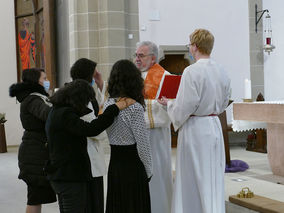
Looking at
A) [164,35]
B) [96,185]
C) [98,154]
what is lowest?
[96,185]

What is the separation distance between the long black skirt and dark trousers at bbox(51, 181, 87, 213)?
230mm

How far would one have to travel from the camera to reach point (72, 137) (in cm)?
299

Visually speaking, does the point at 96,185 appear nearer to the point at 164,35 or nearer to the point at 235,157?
the point at 235,157

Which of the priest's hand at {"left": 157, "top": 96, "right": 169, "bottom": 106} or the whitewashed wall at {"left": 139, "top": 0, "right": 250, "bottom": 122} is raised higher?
the whitewashed wall at {"left": 139, "top": 0, "right": 250, "bottom": 122}

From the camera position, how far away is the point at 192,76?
11.0 ft

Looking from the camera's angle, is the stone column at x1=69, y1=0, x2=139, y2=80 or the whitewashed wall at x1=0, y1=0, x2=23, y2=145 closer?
the stone column at x1=69, y1=0, x2=139, y2=80

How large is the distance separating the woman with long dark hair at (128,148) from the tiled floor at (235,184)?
2180 millimetres

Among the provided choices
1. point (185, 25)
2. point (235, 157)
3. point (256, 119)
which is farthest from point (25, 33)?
point (256, 119)

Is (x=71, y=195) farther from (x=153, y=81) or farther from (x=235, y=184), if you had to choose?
(x=235, y=184)

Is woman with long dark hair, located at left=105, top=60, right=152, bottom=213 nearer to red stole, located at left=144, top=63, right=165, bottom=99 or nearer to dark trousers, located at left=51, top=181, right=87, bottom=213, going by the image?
dark trousers, located at left=51, top=181, right=87, bottom=213

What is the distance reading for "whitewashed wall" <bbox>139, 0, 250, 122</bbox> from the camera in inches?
371

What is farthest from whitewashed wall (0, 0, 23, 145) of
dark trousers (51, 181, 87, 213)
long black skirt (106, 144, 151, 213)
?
long black skirt (106, 144, 151, 213)

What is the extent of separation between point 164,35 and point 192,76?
20.8 ft

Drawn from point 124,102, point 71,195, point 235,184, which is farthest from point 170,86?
point 235,184
